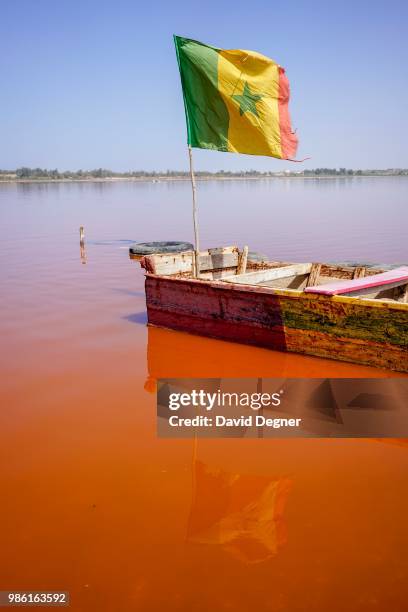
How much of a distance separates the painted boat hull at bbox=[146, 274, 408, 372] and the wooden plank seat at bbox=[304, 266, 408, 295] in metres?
0.12

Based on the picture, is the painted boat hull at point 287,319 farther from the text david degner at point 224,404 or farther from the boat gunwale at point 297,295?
the text david degner at point 224,404

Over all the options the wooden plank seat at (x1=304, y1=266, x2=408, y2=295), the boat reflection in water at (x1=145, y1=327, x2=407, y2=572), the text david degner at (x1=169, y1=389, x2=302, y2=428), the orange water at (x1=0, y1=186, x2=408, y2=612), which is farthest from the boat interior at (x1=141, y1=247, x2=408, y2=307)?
the boat reflection in water at (x1=145, y1=327, x2=407, y2=572)

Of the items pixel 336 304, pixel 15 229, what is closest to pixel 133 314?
pixel 336 304

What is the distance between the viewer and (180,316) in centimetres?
990

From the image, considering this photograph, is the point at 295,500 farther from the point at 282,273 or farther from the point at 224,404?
the point at 282,273

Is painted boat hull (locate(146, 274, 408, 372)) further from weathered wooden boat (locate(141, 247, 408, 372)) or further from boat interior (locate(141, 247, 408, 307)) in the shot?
boat interior (locate(141, 247, 408, 307))

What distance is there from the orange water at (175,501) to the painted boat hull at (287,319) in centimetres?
27

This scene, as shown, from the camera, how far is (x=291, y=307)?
8.27 metres

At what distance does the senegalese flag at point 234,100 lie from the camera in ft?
30.3

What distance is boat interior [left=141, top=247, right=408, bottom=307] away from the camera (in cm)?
869

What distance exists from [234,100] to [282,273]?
10.3 ft

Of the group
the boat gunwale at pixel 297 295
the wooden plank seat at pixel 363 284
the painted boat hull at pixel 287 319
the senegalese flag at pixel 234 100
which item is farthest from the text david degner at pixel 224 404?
the senegalese flag at pixel 234 100

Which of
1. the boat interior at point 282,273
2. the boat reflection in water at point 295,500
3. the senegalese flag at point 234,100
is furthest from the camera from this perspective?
the senegalese flag at point 234,100

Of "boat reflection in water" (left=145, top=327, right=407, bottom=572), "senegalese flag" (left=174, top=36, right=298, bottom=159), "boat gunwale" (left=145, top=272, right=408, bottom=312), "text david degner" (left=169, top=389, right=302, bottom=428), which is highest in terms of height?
"senegalese flag" (left=174, top=36, right=298, bottom=159)
